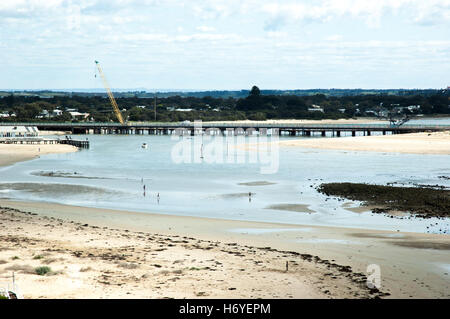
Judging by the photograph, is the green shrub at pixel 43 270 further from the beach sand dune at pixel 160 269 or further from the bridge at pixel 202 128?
the bridge at pixel 202 128

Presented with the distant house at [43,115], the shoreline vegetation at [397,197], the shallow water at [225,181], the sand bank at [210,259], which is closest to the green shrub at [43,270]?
the sand bank at [210,259]

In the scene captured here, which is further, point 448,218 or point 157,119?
point 157,119

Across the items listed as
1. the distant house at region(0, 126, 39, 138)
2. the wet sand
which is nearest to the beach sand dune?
the wet sand

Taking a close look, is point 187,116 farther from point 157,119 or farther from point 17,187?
point 17,187

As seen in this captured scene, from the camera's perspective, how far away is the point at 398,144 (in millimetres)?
85938

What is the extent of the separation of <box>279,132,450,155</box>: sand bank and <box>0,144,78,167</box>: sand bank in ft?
109

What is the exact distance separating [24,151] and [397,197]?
188 ft

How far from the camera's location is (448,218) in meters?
29.8

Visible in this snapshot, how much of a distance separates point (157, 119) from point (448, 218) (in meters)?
168

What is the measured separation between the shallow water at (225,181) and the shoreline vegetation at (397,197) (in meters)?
1.55

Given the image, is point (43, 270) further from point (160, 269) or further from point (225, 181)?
point (225, 181)

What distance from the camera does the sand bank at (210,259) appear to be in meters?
16.7

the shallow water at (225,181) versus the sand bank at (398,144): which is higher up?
the sand bank at (398,144)
